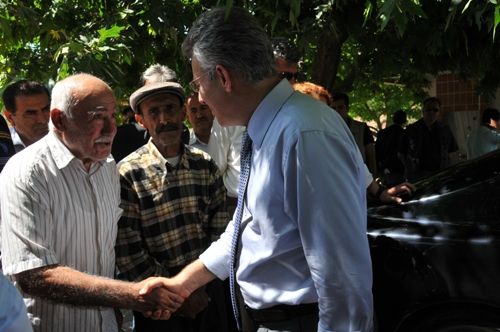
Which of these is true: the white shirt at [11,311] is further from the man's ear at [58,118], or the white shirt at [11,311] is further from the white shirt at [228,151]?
the white shirt at [228,151]

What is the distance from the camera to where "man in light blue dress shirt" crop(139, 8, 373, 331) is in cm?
146

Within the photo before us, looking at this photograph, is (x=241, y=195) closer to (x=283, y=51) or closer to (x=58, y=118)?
(x=58, y=118)

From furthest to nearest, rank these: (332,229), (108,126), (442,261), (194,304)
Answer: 1. (442,261)
2. (194,304)
3. (108,126)
4. (332,229)

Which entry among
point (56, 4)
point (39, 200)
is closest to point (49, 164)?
point (39, 200)

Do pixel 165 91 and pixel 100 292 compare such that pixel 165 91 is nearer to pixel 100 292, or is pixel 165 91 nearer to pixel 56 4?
pixel 100 292

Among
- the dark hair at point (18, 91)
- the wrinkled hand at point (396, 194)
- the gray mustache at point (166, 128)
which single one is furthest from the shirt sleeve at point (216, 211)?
the dark hair at point (18, 91)

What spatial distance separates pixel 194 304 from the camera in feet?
7.88

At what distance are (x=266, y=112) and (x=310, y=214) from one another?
38 cm

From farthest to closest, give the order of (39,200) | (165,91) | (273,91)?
(165,91) < (39,200) < (273,91)

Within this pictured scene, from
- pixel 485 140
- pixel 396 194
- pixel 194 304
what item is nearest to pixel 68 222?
pixel 194 304

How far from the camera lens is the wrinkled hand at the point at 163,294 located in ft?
6.51

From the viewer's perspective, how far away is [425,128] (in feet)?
23.7

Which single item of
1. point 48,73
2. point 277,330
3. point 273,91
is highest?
point 48,73

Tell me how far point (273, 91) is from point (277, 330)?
79 centimetres
